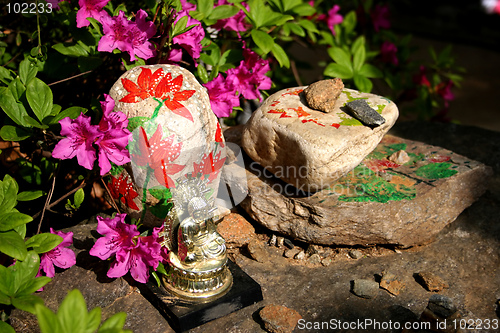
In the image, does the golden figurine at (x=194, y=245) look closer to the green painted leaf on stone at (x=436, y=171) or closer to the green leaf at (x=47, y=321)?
the green leaf at (x=47, y=321)

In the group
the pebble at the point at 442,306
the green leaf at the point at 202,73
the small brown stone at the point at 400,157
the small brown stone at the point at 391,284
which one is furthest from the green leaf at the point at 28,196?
the small brown stone at the point at 400,157

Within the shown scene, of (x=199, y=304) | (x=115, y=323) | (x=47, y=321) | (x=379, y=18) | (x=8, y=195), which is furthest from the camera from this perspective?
(x=379, y=18)

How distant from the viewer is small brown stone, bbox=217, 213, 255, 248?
2670 millimetres

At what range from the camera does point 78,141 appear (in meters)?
2.13

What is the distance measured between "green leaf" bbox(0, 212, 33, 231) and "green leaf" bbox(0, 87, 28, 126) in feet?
1.58

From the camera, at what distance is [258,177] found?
281 cm

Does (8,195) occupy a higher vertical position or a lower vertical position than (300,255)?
higher

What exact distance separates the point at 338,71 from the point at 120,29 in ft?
4.98

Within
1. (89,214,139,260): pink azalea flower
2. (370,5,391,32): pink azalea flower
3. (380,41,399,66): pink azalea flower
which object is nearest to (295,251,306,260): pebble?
(89,214,139,260): pink azalea flower

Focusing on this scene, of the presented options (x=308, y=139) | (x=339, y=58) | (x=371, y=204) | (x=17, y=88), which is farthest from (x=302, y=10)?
(x=17, y=88)

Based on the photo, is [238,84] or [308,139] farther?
[238,84]

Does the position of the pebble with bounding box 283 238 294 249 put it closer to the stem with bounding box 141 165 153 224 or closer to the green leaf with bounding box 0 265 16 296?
the stem with bounding box 141 165 153 224

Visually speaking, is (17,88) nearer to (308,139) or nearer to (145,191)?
(145,191)

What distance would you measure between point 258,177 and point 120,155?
935 mm
